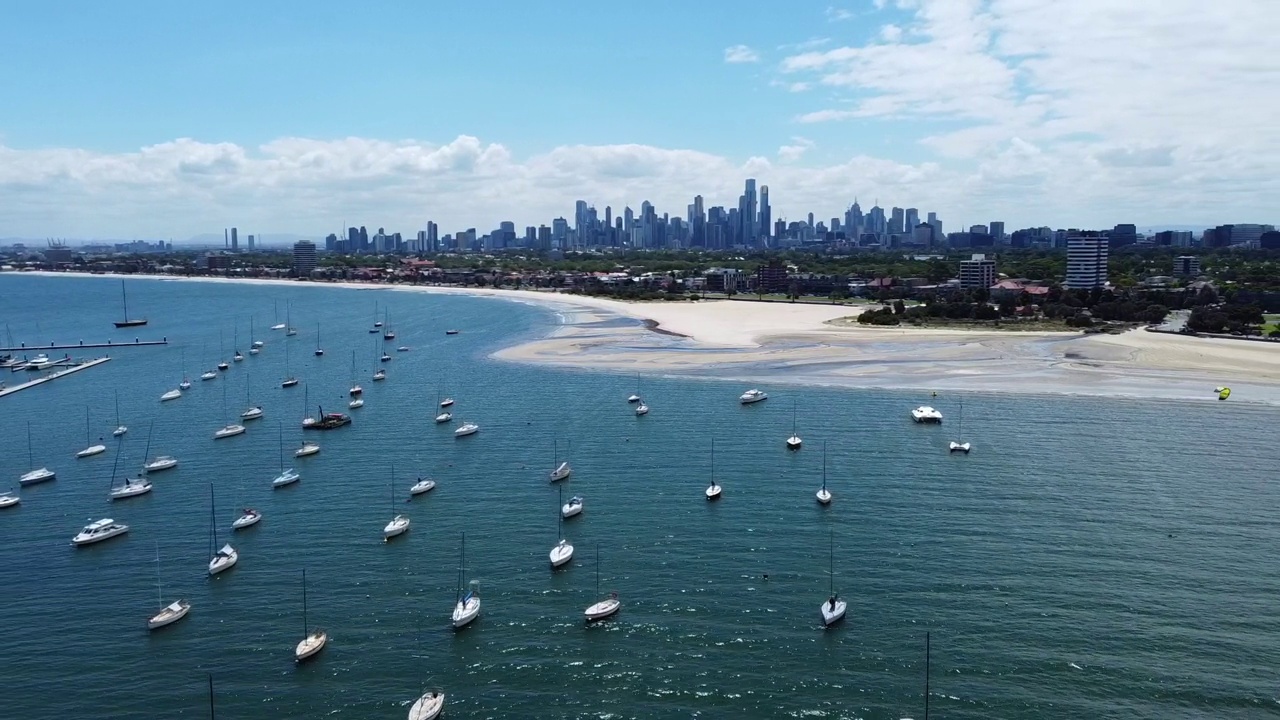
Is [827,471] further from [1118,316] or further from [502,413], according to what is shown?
[1118,316]

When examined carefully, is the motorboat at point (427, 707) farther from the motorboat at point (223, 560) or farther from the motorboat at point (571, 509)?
the motorboat at point (571, 509)

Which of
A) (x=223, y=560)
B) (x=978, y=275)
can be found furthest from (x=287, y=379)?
(x=978, y=275)

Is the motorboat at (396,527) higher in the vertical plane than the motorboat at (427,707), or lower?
higher

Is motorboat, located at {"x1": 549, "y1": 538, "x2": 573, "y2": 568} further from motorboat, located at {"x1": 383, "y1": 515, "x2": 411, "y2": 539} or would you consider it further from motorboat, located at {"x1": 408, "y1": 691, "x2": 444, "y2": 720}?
motorboat, located at {"x1": 408, "y1": 691, "x2": 444, "y2": 720}

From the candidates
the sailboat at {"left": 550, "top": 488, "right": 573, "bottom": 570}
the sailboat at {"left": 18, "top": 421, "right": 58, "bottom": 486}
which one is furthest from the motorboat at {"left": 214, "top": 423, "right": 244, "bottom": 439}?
the sailboat at {"left": 550, "top": 488, "right": 573, "bottom": 570}

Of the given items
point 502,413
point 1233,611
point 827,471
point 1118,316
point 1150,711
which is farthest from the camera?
point 1118,316

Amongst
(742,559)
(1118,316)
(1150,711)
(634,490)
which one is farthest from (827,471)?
(1118,316)

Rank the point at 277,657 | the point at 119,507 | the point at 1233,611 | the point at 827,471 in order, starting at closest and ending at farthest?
1. the point at 277,657
2. the point at 1233,611
3. the point at 119,507
4. the point at 827,471

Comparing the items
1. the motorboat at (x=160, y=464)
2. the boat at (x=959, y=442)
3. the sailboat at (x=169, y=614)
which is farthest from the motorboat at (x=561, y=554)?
the motorboat at (x=160, y=464)
